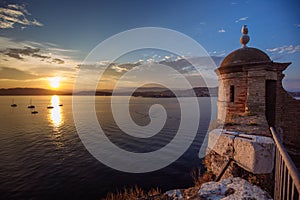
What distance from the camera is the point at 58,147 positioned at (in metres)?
24.1

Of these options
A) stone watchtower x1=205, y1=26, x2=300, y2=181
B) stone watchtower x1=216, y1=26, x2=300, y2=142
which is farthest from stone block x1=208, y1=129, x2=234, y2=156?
stone watchtower x1=216, y1=26, x2=300, y2=142

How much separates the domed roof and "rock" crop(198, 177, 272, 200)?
Result: 26.5 feet

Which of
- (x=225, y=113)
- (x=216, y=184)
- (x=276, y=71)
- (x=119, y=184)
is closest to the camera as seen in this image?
(x=216, y=184)

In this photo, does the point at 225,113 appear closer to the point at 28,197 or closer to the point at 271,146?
the point at 271,146

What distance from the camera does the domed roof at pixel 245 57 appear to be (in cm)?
1025

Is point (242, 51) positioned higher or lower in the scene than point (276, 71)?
higher

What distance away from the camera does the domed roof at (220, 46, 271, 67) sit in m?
10.2

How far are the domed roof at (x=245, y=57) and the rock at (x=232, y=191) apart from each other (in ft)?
26.5

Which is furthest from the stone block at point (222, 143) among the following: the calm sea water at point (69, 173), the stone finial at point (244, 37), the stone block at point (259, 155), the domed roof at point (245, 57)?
the calm sea water at point (69, 173)

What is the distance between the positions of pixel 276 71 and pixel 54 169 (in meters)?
21.2

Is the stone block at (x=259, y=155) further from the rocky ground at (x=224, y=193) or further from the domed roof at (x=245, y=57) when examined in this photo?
the domed roof at (x=245, y=57)

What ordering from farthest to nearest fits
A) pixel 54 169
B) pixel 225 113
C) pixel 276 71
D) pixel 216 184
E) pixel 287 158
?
pixel 54 169 < pixel 225 113 < pixel 276 71 < pixel 216 184 < pixel 287 158

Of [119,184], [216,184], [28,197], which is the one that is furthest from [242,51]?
[28,197]

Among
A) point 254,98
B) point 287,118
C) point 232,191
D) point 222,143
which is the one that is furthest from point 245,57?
point 232,191
